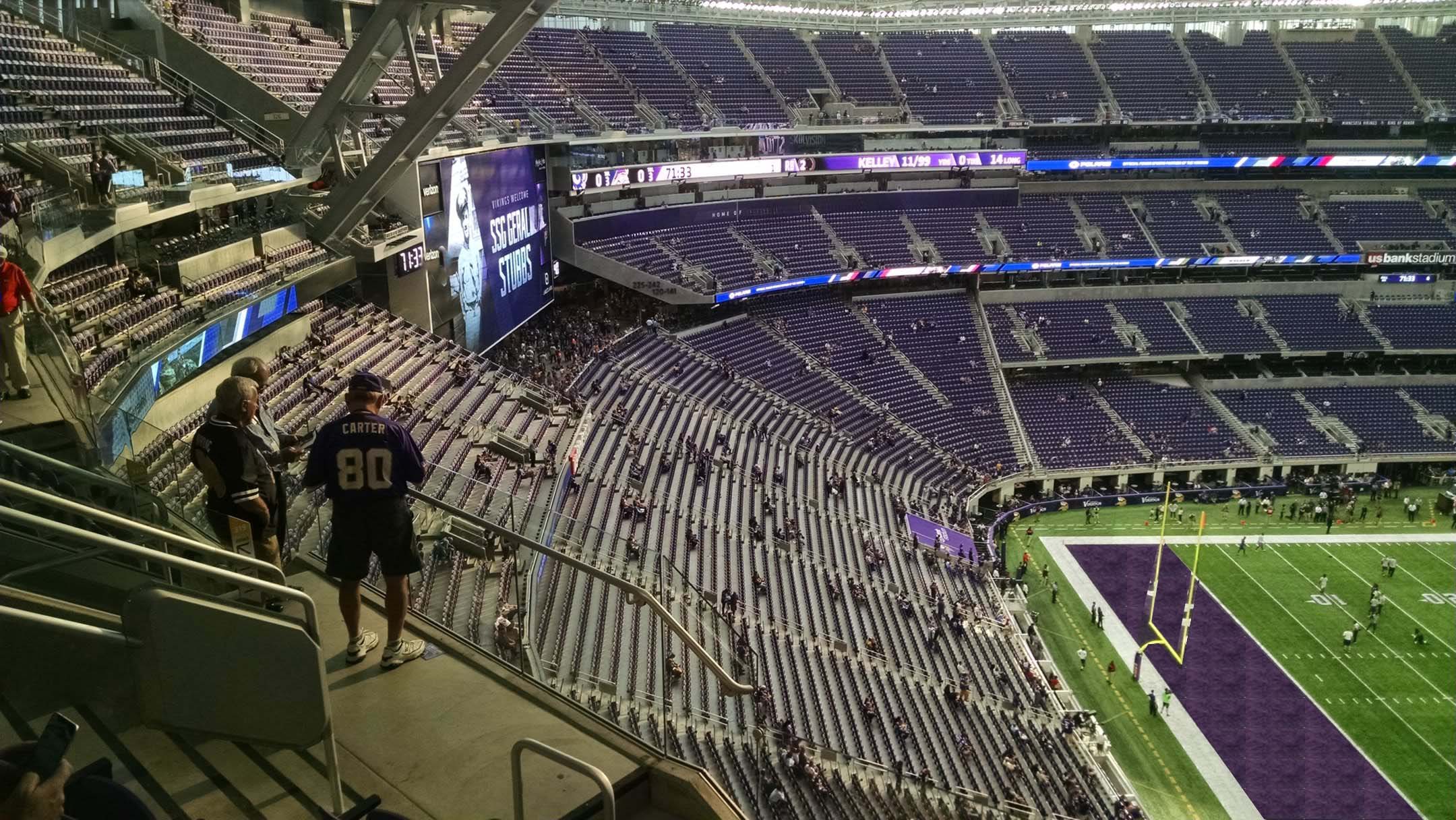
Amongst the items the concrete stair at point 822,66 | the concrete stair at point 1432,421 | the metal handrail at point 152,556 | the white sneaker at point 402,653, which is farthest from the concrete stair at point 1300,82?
the metal handrail at point 152,556

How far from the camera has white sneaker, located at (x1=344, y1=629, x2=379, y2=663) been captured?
5.46 m

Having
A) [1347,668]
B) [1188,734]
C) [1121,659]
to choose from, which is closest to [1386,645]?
[1347,668]

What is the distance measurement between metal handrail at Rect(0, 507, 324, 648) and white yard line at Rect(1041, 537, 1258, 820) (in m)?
18.3

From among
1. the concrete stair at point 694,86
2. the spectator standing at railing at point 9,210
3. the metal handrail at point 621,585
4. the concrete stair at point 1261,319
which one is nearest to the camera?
the metal handrail at point 621,585

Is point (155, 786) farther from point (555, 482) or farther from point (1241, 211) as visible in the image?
point (1241, 211)

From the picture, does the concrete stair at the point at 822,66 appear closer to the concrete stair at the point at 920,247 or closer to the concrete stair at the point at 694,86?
the concrete stair at the point at 920,247

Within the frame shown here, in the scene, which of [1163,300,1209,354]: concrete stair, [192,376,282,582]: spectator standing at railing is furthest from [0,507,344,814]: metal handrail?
[1163,300,1209,354]: concrete stair

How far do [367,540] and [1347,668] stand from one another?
2424 centimetres

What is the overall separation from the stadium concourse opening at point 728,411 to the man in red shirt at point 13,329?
0.23 feet

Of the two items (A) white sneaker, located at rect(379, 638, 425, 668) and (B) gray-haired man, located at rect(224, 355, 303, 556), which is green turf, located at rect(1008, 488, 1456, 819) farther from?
(B) gray-haired man, located at rect(224, 355, 303, 556)

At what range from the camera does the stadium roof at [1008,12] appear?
139 ft

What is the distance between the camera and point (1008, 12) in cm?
4406

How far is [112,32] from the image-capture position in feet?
60.7

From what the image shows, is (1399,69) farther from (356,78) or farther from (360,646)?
(360,646)
